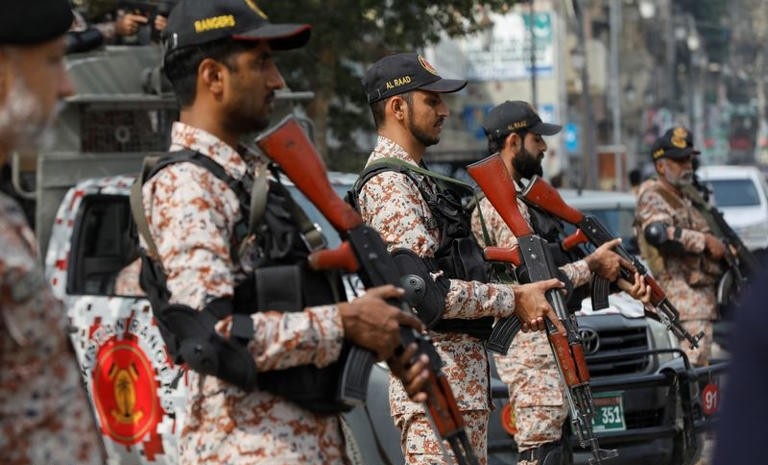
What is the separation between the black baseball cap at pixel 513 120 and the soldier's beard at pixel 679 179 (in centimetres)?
273

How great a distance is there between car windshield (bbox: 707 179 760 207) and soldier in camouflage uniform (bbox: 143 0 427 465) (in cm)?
2020

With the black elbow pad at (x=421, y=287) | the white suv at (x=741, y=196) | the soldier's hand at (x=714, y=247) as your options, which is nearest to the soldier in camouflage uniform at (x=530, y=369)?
the black elbow pad at (x=421, y=287)

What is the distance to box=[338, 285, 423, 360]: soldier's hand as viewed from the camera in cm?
334

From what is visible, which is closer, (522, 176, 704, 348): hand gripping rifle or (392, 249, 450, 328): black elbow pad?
(392, 249, 450, 328): black elbow pad

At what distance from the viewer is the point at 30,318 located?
8.76ft

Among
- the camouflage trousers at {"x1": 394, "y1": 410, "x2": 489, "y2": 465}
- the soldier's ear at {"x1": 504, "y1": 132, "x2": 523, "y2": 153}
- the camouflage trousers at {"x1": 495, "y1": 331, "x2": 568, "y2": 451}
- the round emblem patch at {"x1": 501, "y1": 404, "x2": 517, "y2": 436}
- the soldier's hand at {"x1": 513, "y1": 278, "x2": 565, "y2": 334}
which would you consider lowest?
the round emblem patch at {"x1": 501, "y1": 404, "x2": 517, "y2": 436}

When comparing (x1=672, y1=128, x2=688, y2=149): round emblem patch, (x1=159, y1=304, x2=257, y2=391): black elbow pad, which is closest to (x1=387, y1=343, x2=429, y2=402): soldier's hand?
(x1=159, y1=304, x2=257, y2=391): black elbow pad

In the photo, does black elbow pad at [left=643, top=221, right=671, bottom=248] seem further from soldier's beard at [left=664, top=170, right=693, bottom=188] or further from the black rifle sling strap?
the black rifle sling strap

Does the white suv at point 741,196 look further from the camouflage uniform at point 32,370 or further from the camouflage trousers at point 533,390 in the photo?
the camouflage uniform at point 32,370

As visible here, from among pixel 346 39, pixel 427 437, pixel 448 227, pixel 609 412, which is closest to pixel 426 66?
pixel 448 227

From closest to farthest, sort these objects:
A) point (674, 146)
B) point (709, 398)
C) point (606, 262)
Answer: point (606, 262)
point (709, 398)
point (674, 146)

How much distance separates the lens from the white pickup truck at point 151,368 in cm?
687

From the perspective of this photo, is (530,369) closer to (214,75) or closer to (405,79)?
(405,79)

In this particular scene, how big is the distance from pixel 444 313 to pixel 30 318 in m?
2.47
